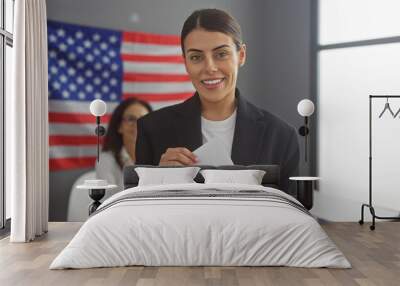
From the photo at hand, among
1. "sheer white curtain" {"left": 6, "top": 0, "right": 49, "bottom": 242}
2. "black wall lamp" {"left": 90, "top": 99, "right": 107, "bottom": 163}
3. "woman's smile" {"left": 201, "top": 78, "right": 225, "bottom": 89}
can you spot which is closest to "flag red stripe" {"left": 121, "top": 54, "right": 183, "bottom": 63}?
"woman's smile" {"left": 201, "top": 78, "right": 225, "bottom": 89}

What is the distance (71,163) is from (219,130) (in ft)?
6.17

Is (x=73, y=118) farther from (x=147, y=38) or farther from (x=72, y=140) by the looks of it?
(x=147, y=38)

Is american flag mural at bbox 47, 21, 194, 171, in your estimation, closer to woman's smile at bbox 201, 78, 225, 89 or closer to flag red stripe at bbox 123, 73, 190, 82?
flag red stripe at bbox 123, 73, 190, 82

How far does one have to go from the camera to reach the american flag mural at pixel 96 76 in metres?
7.38

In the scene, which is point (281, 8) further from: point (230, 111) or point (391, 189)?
point (391, 189)

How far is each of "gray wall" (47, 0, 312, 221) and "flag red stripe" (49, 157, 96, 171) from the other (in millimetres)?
80

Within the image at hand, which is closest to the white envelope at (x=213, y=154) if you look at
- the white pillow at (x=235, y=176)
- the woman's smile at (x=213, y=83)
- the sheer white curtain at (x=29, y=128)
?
the white pillow at (x=235, y=176)

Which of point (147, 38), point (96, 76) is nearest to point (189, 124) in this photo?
point (147, 38)

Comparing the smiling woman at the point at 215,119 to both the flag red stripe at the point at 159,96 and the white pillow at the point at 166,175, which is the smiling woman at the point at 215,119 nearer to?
the flag red stripe at the point at 159,96

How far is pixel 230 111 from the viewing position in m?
7.31

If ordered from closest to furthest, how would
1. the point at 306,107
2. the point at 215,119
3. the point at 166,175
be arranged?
the point at 166,175
the point at 306,107
the point at 215,119

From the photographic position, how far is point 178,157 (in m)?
7.22

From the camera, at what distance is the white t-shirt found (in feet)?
23.7

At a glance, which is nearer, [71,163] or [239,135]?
[239,135]
